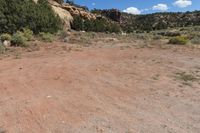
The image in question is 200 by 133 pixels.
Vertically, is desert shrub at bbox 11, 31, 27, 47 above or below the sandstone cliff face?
below

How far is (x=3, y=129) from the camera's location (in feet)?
22.7

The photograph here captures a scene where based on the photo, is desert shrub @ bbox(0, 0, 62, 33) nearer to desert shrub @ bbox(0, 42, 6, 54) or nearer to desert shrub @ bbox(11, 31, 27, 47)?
desert shrub @ bbox(11, 31, 27, 47)

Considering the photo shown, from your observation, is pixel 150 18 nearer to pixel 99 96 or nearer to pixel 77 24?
pixel 77 24

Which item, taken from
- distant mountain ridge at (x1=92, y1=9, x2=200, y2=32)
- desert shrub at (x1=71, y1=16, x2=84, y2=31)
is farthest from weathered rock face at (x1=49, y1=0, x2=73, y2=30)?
distant mountain ridge at (x1=92, y1=9, x2=200, y2=32)

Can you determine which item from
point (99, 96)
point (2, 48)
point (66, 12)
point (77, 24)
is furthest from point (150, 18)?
point (99, 96)

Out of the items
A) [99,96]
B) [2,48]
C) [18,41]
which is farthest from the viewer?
[18,41]

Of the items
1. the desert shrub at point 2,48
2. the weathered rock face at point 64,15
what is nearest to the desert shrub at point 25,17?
the desert shrub at point 2,48

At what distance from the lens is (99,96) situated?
9250 millimetres

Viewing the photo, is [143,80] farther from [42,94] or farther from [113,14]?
[113,14]

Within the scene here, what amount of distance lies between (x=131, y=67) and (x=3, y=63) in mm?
5158

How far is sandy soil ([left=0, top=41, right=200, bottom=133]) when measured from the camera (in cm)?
713

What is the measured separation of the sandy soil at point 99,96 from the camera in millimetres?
7133

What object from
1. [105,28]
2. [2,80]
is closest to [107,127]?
[2,80]

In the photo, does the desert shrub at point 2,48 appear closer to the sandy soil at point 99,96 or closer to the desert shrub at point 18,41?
A: the desert shrub at point 18,41
